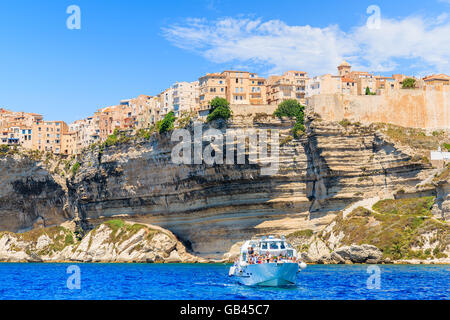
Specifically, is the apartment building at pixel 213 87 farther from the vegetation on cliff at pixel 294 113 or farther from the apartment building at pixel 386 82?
the apartment building at pixel 386 82

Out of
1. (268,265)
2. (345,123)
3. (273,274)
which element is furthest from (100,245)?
(273,274)

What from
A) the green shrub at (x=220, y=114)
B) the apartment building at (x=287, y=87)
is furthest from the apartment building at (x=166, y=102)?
the green shrub at (x=220, y=114)

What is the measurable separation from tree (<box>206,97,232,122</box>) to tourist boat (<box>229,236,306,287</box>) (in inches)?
1574

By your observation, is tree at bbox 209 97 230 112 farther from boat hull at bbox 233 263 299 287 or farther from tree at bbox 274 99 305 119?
boat hull at bbox 233 263 299 287

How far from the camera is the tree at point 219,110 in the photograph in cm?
8738

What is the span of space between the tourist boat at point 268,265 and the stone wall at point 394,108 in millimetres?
42728

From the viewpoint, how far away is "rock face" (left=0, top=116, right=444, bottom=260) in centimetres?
8381

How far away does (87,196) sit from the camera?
108 metres

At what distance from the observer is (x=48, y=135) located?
421 ft

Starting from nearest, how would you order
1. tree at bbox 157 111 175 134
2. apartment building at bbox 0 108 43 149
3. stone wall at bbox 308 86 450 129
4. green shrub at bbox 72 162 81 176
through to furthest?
stone wall at bbox 308 86 450 129 < tree at bbox 157 111 175 134 < green shrub at bbox 72 162 81 176 < apartment building at bbox 0 108 43 149

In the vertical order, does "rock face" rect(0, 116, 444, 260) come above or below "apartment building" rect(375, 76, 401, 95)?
below

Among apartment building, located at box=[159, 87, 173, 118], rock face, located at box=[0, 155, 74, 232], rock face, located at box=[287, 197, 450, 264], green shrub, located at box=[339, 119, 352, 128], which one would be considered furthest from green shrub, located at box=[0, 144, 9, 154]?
green shrub, located at box=[339, 119, 352, 128]

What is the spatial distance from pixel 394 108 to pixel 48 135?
70.6 metres

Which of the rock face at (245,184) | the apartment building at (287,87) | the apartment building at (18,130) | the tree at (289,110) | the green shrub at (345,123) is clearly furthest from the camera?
the apartment building at (18,130)
